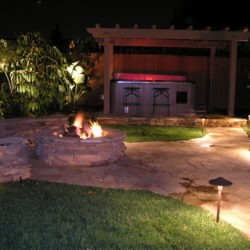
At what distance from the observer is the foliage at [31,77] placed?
423 inches

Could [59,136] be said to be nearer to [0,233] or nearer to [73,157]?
[73,157]

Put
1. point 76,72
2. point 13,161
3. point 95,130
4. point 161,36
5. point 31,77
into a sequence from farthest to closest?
point 161,36 < point 76,72 < point 31,77 < point 95,130 < point 13,161

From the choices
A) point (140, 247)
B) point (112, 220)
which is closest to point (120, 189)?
point (112, 220)

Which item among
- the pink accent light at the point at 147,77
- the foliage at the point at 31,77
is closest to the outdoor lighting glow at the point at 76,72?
the foliage at the point at 31,77

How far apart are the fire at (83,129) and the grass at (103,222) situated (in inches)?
85.6

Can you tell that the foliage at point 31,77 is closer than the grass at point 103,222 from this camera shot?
No

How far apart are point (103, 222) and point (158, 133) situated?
7.26m

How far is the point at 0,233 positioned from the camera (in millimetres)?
4160

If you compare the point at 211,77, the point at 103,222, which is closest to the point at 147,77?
the point at 211,77

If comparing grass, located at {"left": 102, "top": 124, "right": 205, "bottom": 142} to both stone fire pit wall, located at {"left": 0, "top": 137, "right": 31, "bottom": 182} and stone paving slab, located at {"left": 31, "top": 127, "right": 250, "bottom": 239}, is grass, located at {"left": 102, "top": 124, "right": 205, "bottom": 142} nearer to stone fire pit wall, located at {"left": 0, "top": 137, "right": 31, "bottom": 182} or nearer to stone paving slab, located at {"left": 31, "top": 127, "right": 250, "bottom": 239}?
stone paving slab, located at {"left": 31, "top": 127, "right": 250, "bottom": 239}

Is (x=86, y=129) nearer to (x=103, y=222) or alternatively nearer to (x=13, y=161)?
(x=13, y=161)

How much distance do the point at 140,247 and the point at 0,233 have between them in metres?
1.41

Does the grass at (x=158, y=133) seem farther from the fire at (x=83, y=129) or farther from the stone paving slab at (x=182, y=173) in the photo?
the fire at (x=83, y=129)

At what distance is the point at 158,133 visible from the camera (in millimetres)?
11695
